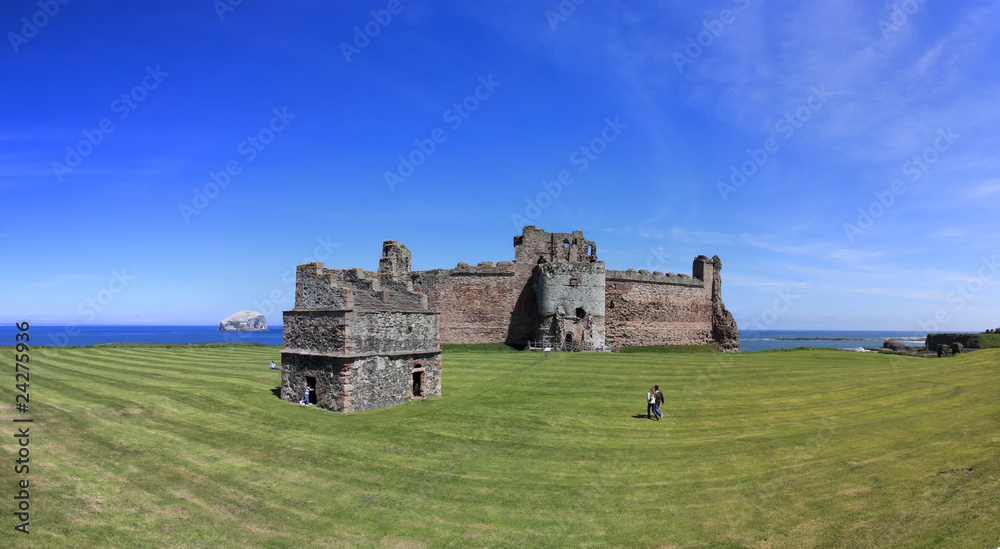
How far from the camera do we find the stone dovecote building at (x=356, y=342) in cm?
1841

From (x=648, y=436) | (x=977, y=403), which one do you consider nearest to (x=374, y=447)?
(x=648, y=436)

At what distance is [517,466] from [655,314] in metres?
33.2

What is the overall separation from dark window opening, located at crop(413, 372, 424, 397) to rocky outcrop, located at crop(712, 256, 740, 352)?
1358 inches

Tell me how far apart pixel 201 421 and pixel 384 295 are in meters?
6.97

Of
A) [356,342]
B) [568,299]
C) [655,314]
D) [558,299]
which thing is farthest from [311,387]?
[655,314]

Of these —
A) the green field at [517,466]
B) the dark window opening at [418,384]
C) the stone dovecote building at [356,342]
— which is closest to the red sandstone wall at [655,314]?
the green field at [517,466]

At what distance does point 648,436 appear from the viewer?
15852mm

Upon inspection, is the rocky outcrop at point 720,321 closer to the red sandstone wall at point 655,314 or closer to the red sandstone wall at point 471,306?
the red sandstone wall at point 655,314

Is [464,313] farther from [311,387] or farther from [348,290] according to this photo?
[348,290]

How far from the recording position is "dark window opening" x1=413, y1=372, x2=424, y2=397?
67.9 feet

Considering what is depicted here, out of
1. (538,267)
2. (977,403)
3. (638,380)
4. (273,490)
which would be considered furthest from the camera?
(538,267)

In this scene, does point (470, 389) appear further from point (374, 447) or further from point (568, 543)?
point (568, 543)

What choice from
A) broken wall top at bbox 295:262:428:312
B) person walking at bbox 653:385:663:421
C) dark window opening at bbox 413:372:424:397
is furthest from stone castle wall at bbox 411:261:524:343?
person walking at bbox 653:385:663:421

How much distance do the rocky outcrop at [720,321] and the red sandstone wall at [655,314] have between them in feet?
2.32
